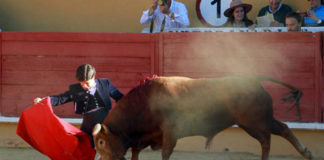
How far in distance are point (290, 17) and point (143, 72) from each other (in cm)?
170

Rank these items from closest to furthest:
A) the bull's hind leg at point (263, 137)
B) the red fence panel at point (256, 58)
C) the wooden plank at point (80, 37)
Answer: the bull's hind leg at point (263, 137) < the red fence panel at point (256, 58) < the wooden plank at point (80, 37)

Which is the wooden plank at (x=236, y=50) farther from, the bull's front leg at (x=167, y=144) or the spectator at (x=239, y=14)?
the bull's front leg at (x=167, y=144)

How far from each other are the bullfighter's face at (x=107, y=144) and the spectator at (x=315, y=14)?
3102 mm

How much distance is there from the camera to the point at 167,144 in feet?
14.1

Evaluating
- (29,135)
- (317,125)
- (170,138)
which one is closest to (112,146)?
(170,138)

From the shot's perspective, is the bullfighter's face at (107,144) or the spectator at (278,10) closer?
the bullfighter's face at (107,144)

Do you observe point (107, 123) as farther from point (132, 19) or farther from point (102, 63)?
point (132, 19)

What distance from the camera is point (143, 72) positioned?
6027 millimetres

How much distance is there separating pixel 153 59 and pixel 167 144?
185 centimetres

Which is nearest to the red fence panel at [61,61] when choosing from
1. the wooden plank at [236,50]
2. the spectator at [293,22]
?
the wooden plank at [236,50]

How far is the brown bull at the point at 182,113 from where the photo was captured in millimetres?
4379

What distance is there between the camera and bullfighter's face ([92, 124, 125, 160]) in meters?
4.30

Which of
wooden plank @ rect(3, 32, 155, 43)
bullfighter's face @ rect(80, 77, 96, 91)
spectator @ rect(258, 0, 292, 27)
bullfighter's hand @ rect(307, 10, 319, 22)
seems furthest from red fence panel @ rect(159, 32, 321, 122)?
bullfighter's face @ rect(80, 77, 96, 91)

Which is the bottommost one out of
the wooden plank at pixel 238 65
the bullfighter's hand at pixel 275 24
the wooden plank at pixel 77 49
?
the wooden plank at pixel 238 65
